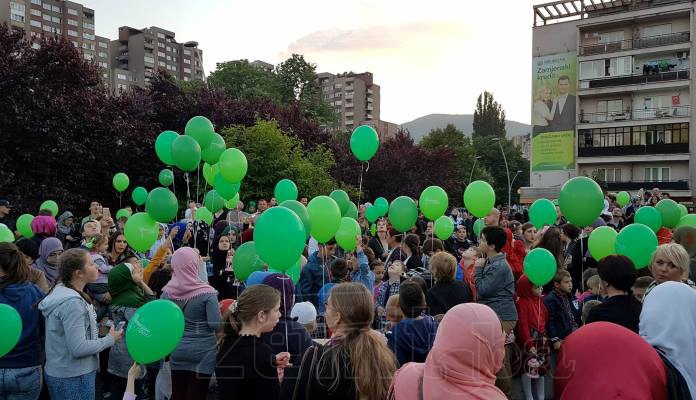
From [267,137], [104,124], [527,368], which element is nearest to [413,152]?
[267,137]

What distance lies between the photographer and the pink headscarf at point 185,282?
389 centimetres

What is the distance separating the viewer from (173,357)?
3848 mm

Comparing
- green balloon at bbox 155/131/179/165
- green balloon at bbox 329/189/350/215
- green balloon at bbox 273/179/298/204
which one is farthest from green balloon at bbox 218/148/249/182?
green balloon at bbox 329/189/350/215

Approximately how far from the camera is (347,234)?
20.5ft

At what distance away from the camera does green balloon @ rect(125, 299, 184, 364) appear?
3.01m

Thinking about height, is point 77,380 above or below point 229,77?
below

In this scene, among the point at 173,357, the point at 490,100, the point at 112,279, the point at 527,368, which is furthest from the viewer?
the point at 490,100

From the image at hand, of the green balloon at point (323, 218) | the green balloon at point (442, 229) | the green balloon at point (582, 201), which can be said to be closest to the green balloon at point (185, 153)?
the green balloon at point (323, 218)

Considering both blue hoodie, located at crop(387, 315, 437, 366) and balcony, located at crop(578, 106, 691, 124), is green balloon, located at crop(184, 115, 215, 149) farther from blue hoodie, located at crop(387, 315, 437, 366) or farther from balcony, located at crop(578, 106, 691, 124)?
balcony, located at crop(578, 106, 691, 124)

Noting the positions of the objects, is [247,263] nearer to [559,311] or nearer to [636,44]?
[559,311]

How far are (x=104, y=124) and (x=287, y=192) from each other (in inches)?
458

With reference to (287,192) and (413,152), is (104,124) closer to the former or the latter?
(287,192)

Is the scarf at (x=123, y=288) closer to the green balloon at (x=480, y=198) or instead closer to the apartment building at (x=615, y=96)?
the green balloon at (x=480, y=198)

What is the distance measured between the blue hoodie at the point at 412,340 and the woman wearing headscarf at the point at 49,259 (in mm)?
3922
